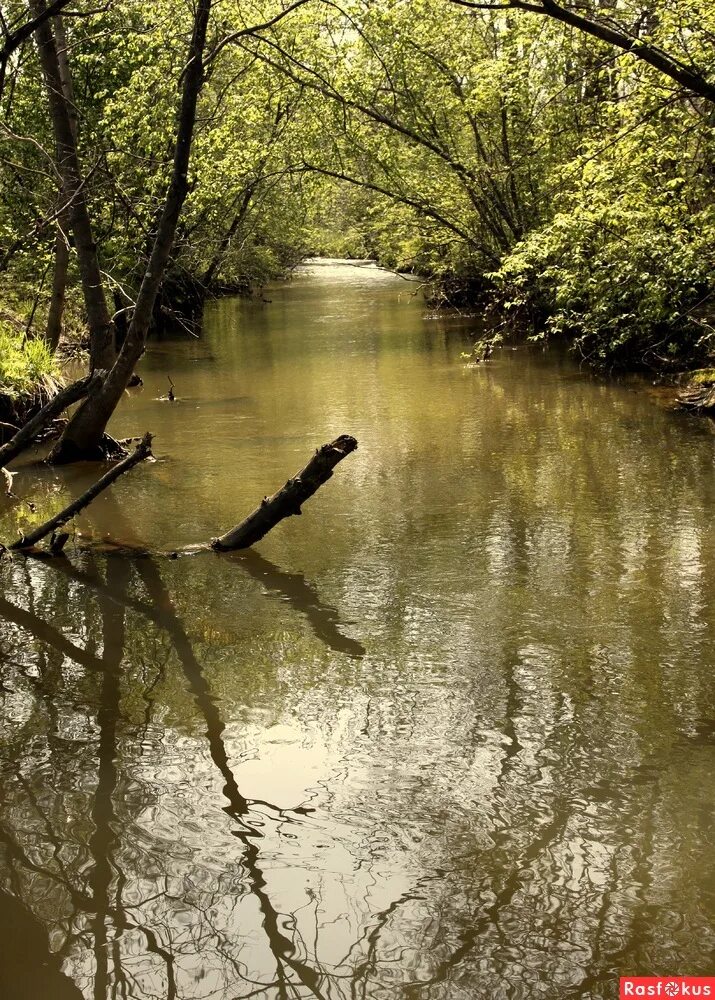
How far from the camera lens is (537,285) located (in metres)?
19.2

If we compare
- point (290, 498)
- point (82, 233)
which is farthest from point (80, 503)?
point (82, 233)

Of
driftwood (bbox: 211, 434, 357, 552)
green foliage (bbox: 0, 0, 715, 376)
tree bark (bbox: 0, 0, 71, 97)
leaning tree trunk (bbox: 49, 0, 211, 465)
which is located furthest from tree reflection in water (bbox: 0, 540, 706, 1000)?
green foliage (bbox: 0, 0, 715, 376)

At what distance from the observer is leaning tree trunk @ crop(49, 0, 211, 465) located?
9.08 meters

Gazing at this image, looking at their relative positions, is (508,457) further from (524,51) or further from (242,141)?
(242,141)

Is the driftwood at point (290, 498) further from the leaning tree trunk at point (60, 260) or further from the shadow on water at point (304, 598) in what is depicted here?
the leaning tree trunk at point (60, 260)

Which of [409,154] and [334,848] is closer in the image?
[334,848]

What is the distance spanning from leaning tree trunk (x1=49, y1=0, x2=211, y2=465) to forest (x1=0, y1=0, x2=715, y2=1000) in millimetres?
40

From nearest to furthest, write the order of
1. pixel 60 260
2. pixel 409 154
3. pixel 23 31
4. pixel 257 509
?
pixel 23 31 < pixel 257 509 < pixel 60 260 < pixel 409 154

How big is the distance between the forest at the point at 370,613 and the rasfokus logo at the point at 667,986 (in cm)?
2

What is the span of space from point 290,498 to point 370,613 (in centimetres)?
124

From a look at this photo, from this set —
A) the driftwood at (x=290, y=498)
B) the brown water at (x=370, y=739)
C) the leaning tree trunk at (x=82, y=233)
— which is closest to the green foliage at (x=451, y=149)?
the leaning tree trunk at (x=82, y=233)

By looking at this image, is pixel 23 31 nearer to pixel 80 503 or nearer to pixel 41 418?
pixel 41 418

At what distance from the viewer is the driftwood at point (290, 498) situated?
757 cm

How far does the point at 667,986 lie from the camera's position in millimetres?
3541
